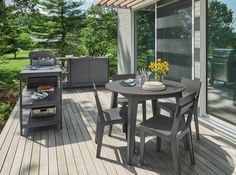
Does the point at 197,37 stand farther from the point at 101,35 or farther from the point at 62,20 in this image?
the point at 62,20

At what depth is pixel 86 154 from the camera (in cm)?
305

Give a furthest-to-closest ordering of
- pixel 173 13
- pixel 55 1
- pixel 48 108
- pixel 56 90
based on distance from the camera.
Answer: pixel 55 1, pixel 173 13, pixel 56 90, pixel 48 108

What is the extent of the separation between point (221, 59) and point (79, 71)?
477 cm

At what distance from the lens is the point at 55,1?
13.6 m

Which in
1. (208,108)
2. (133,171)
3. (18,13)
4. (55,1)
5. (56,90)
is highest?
(55,1)

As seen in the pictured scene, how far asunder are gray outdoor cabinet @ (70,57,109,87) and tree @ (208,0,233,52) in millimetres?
4208

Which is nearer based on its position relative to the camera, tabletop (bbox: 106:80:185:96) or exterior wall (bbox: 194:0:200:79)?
tabletop (bbox: 106:80:185:96)

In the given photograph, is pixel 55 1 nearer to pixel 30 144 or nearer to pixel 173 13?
pixel 173 13

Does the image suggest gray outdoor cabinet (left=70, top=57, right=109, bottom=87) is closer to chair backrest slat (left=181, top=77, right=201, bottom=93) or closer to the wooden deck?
the wooden deck

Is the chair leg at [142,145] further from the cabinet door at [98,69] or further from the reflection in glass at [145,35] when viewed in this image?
the cabinet door at [98,69]

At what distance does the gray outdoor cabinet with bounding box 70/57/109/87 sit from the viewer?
24.7 feet

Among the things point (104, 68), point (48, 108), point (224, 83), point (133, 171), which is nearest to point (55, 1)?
point (104, 68)

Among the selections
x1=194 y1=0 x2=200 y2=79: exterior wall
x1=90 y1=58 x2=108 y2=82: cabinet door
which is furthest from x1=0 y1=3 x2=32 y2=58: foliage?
x1=194 y1=0 x2=200 y2=79: exterior wall

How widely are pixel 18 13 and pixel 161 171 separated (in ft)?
33.1
